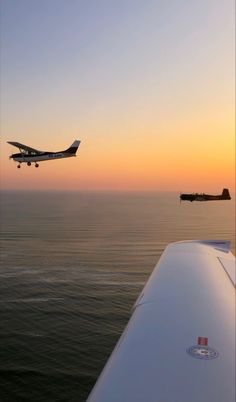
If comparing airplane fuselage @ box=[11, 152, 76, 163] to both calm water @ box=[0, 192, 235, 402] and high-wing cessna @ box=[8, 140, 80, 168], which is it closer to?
high-wing cessna @ box=[8, 140, 80, 168]

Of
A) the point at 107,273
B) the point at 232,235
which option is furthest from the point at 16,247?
the point at 232,235

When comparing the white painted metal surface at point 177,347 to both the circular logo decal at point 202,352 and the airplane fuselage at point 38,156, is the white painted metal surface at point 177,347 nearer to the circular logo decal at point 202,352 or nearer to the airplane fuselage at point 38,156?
the circular logo decal at point 202,352

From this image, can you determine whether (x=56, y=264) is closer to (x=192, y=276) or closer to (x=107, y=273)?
(x=107, y=273)

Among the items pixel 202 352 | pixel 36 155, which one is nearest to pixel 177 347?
pixel 202 352

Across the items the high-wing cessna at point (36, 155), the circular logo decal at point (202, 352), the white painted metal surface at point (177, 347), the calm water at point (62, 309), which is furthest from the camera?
the high-wing cessna at point (36, 155)

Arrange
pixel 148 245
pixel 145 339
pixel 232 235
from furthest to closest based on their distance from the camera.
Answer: pixel 232 235, pixel 148 245, pixel 145 339

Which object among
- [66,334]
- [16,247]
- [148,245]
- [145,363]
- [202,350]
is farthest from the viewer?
[148,245]

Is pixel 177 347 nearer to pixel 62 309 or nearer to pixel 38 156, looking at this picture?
pixel 38 156

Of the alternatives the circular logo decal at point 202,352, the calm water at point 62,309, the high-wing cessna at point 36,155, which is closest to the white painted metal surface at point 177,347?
the circular logo decal at point 202,352

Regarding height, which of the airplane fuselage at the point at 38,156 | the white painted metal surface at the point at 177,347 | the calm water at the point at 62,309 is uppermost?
the airplane fuselage at the point at 38,156
